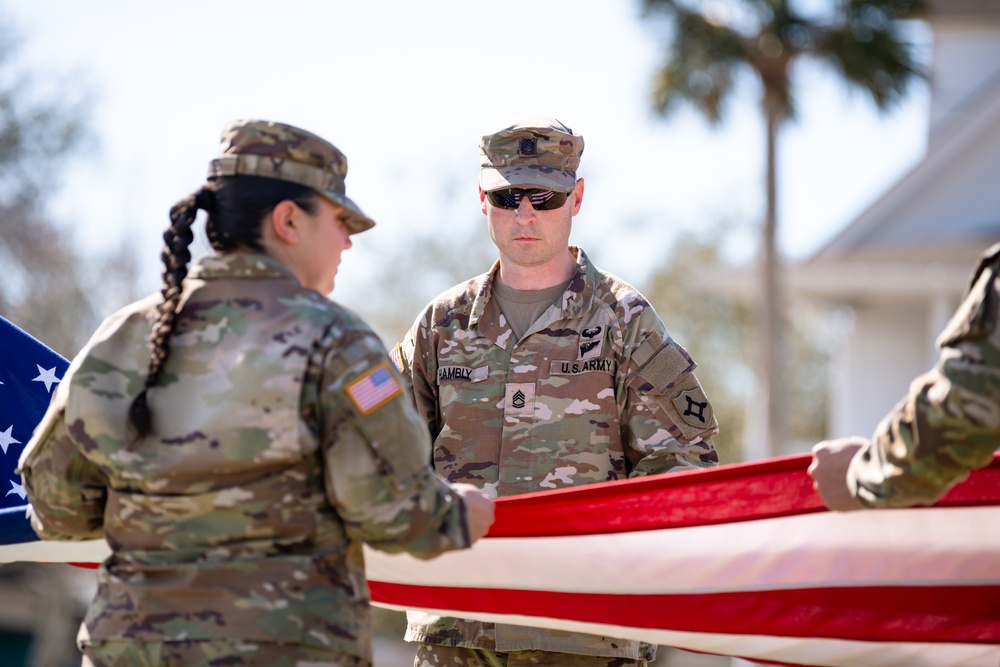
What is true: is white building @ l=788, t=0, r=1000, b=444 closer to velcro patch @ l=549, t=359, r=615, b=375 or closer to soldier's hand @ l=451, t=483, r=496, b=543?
velcro patch @ l=549, t=359, r=615, b=375

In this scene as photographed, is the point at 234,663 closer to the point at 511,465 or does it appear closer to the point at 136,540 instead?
the point at 136,540

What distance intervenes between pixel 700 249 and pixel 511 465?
3729 centimetres

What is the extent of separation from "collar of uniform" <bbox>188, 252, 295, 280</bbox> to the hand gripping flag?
1.15m

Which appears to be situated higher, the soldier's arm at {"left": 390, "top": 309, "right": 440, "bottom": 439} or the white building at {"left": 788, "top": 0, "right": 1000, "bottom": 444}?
the white building at {"left": 788, "top": 0, "right": 1000, "bottom": 444}

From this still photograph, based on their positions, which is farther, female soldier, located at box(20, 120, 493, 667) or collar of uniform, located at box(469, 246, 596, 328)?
collar of uniform, located at box(469, 246, 596, 328)

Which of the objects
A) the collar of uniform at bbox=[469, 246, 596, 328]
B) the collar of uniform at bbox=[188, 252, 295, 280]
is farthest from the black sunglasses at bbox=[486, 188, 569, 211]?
the collar of uniform at bbox=[188, 252, 295, 280]

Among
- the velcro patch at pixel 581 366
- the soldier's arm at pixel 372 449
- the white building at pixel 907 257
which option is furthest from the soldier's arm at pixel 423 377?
the white building at pixel 907 257

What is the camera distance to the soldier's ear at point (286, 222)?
11.2ft

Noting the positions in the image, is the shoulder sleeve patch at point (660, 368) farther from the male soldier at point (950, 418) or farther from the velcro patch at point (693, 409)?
the male soldier at point (950, 418)

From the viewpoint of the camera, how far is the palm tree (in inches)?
896

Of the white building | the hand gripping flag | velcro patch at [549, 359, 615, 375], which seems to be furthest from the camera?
the white building

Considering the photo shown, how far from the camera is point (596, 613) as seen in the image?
4301mm

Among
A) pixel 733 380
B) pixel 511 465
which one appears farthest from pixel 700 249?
pixel 511 465

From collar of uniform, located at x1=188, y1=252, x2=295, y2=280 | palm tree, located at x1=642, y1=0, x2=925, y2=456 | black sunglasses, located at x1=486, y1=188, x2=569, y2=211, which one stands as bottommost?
collar of uniform, located at x1=188, y1=252, x2=295, y2=280
